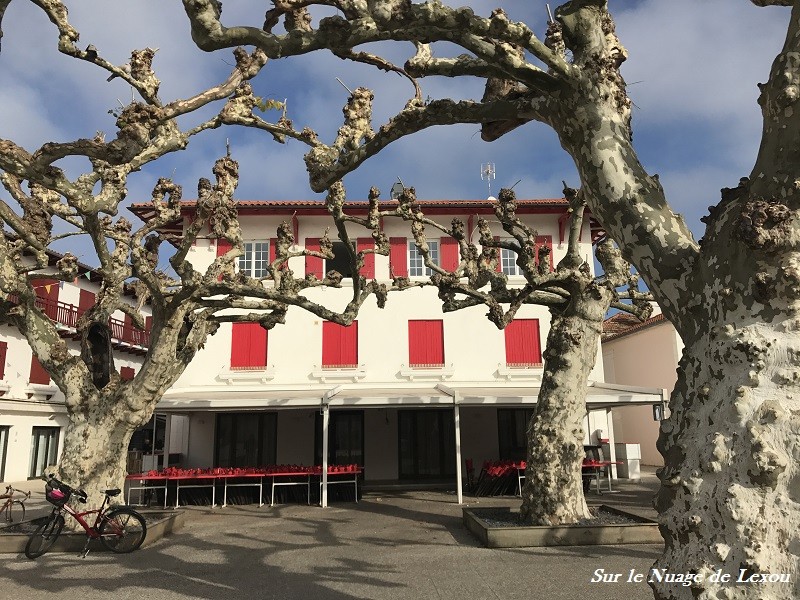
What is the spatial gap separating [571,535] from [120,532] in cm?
615

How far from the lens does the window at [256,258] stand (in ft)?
58.9

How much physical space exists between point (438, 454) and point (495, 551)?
405 inches

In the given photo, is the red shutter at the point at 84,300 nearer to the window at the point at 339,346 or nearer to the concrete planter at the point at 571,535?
the window at the point at 339,346

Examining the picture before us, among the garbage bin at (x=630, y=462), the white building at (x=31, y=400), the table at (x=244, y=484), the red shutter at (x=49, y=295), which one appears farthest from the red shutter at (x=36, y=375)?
the garbage bin at (x=630, y=462)

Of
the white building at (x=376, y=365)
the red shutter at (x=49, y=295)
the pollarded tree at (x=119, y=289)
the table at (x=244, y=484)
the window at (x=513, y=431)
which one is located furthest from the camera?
the red shutter at (x=49, y=295)

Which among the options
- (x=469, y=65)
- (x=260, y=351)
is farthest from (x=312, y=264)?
(x=469, y=65)

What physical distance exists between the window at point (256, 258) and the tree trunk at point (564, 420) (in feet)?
36.6

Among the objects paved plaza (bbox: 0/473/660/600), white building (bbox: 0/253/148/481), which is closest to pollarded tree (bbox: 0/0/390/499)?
paved plaza (bbox: 0/473/660/600)

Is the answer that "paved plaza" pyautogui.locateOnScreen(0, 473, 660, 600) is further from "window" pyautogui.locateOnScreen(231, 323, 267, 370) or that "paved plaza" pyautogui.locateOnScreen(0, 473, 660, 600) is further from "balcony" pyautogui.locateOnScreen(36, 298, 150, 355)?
"balcony" pyautogui.locateOnScreen(36, 298, 150, 355)

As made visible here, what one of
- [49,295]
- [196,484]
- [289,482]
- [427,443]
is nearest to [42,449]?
[49,295]

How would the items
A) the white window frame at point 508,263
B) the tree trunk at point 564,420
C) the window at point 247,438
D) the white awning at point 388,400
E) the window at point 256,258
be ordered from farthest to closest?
the white window frame at point 508,263 → the window at point 256,258 → the window at point 247,438 → the white awning at point 388,400 → the tree trunk at point 564,420

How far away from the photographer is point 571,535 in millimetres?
7836

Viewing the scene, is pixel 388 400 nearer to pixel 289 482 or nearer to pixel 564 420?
pixel 289 482

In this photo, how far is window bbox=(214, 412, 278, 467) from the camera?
17438 millimetres
